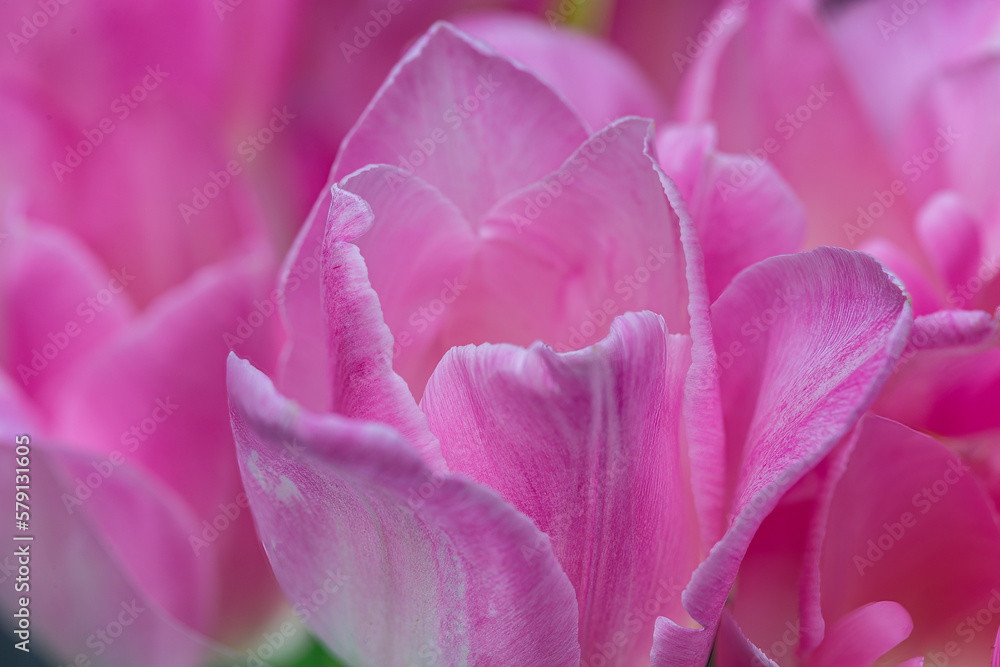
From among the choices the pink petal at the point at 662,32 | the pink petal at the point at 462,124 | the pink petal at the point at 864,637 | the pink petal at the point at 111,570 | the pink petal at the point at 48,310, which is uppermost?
the pink petal at the point at 662,32

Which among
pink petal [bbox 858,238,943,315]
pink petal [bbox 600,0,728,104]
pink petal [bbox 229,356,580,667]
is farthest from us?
pink petal [bbox 600,0,728,104]

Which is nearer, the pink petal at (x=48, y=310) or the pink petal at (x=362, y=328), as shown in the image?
the pink petal at (x=362, y=328)

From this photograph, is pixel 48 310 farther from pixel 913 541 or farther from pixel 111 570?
pixel 913 541

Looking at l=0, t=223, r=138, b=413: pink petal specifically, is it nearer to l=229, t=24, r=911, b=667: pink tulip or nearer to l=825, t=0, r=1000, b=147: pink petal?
l=229, t=24, r=911, b=667: pink tulip

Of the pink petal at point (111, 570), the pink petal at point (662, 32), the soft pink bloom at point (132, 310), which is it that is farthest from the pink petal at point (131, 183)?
the pink petal at point (662, 32)

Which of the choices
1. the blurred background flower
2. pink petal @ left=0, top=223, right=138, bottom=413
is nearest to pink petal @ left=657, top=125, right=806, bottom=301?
the blurred background flower

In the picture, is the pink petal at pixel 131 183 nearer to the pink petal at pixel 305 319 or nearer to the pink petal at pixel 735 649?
the pink petal at pixel 305 319

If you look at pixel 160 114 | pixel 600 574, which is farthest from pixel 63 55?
pixel 600 574

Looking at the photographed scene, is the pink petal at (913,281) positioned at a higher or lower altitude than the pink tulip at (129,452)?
higher
